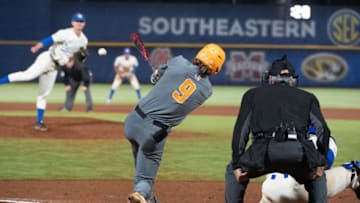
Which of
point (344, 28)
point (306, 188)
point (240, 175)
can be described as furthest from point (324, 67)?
point (240, 175)

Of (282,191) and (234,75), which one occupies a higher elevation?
(282,191)

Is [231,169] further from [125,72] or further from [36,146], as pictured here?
[125,72]

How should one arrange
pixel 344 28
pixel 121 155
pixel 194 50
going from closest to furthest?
pixel 121 155, pixel 194 50, pixel 344 28

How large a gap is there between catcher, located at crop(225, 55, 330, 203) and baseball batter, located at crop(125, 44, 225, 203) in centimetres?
113

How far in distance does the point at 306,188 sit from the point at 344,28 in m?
28.6

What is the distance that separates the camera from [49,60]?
14.9 meters

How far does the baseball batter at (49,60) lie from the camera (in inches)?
584

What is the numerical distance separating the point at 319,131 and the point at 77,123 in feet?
35.1

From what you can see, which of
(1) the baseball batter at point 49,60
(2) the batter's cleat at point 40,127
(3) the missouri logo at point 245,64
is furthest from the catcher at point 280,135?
(3) the missouri logo at point 245,64

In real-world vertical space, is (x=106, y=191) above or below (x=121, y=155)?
above

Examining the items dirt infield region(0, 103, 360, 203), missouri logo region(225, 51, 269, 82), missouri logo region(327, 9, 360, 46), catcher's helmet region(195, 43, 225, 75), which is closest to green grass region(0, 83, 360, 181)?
dirt infield region(0, 103, 360, 203)

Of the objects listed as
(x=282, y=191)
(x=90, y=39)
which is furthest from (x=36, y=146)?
(x=90, y=39)

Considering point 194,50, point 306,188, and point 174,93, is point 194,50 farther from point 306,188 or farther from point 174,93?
point 306,188

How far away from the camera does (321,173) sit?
6250 millimetres
